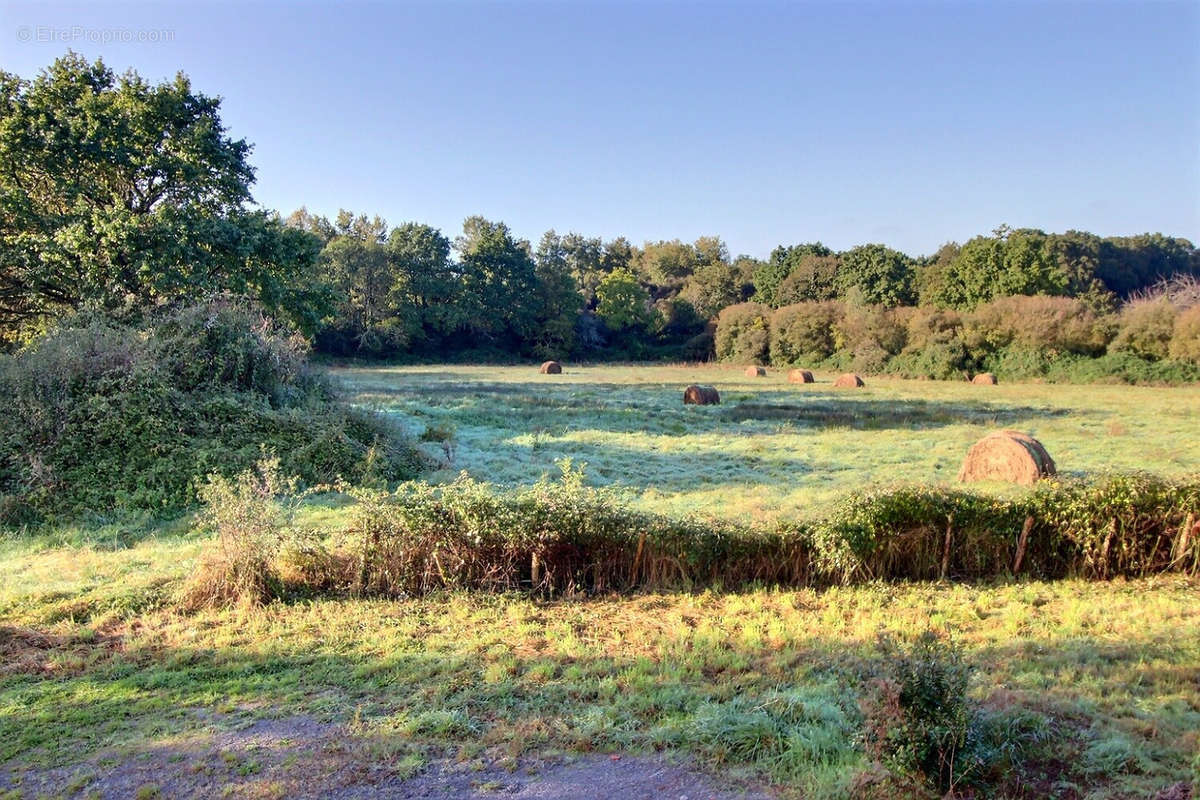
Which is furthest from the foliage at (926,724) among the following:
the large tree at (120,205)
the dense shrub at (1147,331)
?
the dense shrub at (1147,331)

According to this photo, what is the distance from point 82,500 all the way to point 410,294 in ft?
176

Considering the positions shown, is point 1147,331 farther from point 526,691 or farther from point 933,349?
point 526,691

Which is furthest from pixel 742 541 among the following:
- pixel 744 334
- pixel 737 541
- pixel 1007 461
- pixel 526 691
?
pixel 744 334

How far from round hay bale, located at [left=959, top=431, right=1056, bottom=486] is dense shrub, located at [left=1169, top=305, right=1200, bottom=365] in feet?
119

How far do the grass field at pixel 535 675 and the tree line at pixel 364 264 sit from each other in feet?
29.4

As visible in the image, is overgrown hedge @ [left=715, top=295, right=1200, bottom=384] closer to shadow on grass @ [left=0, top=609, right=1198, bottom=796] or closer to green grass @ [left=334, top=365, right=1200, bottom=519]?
green grass @ [left=334, top=365, right=1200, bottom=519]

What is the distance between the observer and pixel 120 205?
671 inches

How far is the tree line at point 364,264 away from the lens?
1652cm

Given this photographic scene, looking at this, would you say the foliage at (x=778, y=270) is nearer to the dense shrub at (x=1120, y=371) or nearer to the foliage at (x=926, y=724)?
the dense shrub at (x=1120, y=371)

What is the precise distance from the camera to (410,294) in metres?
63.5

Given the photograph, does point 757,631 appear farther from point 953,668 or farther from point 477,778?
point 477,778

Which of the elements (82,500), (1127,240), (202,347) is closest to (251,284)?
(202,347)

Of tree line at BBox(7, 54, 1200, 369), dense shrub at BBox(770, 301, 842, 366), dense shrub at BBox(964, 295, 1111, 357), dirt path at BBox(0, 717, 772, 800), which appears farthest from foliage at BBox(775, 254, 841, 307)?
dirt path at BBox(0, 717, 772, 800)

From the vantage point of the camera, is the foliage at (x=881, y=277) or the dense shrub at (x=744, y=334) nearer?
the foliage at (x=881, y=277)
